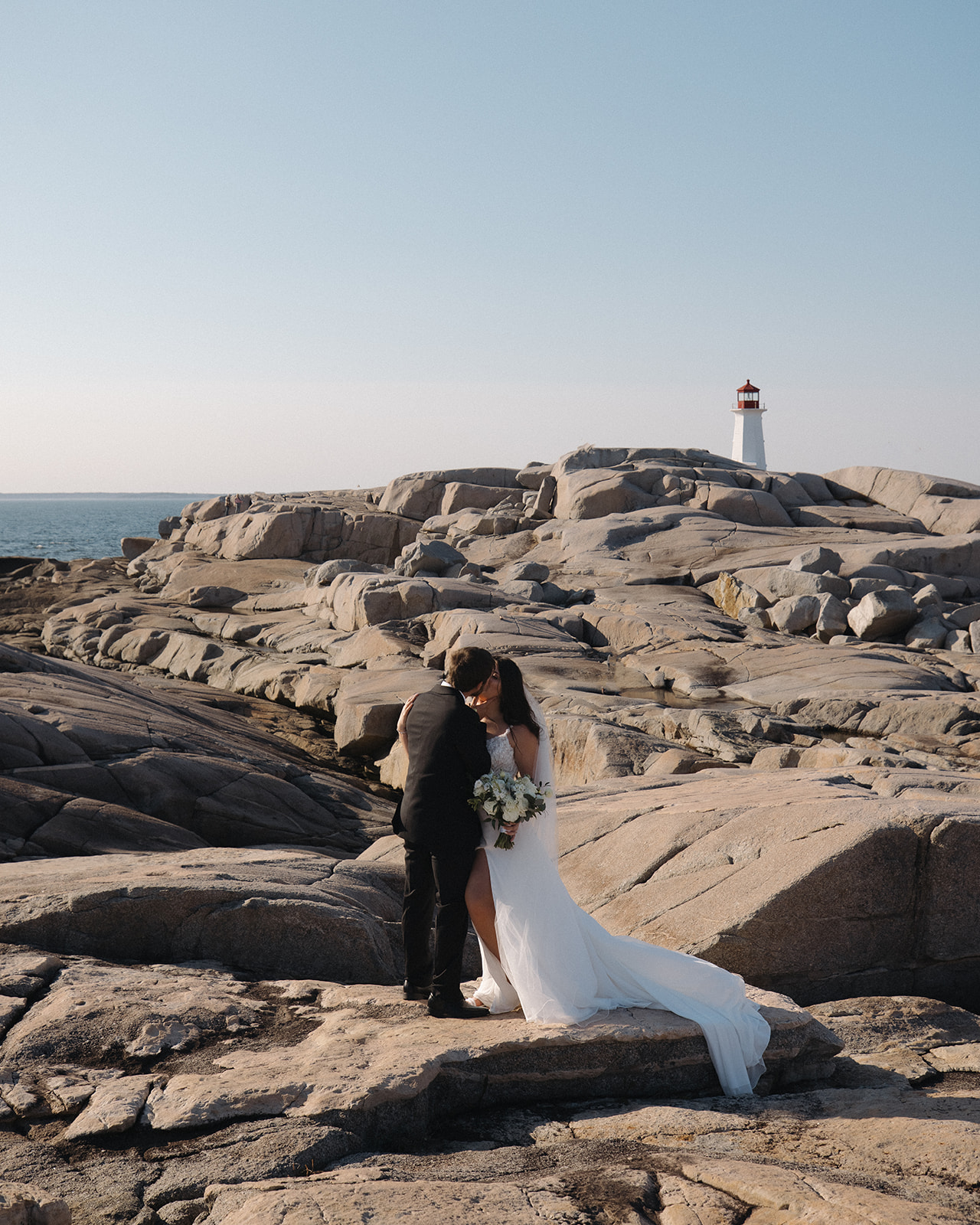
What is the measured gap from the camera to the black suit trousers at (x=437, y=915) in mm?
5094

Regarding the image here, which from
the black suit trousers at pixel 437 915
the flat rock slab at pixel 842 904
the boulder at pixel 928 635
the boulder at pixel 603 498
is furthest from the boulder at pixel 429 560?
the black suit trousers at pixel 437 915

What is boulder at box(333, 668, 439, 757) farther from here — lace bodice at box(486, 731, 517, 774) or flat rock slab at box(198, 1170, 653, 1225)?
Answer: flat rock slab at box(198, 1170, 653, 1225)

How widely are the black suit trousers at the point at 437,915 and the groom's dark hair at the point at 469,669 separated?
0.88 m

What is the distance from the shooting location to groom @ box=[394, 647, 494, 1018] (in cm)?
511

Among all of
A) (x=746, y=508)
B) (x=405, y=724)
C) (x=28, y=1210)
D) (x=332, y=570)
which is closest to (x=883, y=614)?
(x=746, y=508)

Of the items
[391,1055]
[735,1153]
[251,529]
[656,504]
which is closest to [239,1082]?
[391,1055]

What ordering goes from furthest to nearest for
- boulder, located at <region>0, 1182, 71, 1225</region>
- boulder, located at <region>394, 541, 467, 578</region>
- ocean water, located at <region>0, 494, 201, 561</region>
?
ocean water, located at <region>0, 494, 201, 561</region> < boulder, located at <region>394, 541, 467, 578</region> < boulder, located at <region>0, 1182, 71, 1225</region>

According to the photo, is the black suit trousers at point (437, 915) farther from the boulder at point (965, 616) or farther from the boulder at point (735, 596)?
the boulder at point (735, 596)

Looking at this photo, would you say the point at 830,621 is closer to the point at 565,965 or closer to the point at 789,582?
the point at 789,582

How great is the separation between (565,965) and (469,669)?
1578 mm

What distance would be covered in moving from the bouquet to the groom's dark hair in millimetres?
479

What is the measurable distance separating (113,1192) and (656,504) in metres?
30.7

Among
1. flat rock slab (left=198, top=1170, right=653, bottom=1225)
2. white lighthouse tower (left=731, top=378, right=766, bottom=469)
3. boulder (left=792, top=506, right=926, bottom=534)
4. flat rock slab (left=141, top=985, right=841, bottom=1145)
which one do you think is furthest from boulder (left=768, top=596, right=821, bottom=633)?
white lighthouse tower (left=731, top=378, right=766, bottom=469)

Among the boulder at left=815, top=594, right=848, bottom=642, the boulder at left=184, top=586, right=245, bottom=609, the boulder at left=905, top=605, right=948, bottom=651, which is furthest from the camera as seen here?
the boulder at left=184, top=586, right=245, bottom=609
